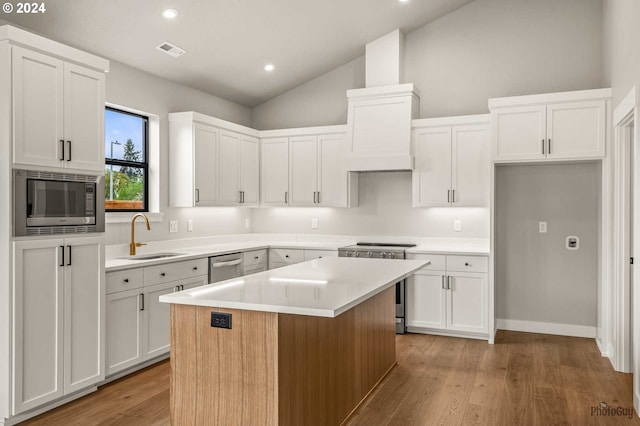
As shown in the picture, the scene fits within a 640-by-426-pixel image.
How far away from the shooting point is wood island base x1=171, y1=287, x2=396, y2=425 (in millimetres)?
2277

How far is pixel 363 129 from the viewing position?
5469 mm

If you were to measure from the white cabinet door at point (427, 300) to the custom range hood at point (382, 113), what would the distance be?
1.22 meters

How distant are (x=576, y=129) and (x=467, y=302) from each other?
6.39 ft

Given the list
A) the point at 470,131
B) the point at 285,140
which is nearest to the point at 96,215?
the point at 285,140

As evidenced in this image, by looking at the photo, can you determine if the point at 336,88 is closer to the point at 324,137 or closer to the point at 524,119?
the point at 324,137

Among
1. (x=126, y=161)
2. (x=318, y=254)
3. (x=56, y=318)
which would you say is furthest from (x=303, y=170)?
(x=56, y=318)

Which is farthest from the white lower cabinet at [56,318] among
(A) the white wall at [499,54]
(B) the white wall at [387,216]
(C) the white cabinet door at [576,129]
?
(C) the white cabinet door at [576,129]

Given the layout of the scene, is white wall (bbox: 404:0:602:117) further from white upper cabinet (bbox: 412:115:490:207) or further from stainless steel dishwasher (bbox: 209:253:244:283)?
stainless steel dishwasher (bbox: 209:253:244:283)

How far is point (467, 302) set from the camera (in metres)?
4.89

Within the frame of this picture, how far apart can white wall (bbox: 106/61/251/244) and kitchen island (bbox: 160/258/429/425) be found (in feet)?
7.25

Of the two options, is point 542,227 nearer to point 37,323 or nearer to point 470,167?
point 470,167

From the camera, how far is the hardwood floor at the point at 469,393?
3.08 m

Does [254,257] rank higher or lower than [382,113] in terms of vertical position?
lower

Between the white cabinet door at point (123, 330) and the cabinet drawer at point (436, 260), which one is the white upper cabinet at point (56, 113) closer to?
the white cabinet door at point (123, 330)
